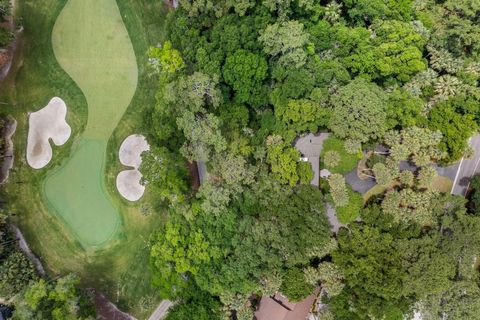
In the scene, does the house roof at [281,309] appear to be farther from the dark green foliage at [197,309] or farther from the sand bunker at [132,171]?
the sand bunker at [132,171]

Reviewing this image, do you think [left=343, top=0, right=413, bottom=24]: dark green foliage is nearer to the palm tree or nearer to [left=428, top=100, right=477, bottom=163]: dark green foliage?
the palm tree

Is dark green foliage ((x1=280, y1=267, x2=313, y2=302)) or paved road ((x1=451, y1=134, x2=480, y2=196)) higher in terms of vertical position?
paved road ((x1=451, y1=134, x2=480, y2=196))

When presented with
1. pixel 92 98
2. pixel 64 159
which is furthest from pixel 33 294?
pixel 92 98

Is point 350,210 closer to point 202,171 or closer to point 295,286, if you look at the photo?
point 295,286

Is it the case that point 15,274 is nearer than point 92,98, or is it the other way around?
point 15,274

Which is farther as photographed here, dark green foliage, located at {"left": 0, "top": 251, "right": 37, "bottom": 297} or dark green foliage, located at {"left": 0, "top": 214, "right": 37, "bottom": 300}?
dark green foliage, located at {"left": 0, "top": 214, "right": 37, "bottom": 300}

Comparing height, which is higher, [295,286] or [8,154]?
[8,154]

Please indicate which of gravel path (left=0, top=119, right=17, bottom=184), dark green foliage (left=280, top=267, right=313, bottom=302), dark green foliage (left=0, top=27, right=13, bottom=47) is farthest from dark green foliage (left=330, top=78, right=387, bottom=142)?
gravel path (left=0, top=119, right=17, bottom=184)
